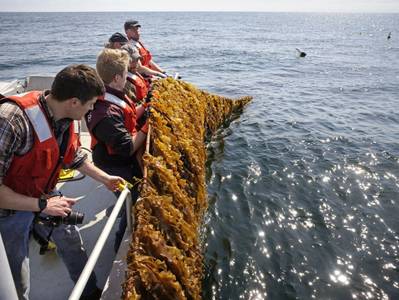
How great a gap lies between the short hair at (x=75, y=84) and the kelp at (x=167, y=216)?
131cm

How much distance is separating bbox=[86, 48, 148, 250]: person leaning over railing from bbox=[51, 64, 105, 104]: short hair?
126cm

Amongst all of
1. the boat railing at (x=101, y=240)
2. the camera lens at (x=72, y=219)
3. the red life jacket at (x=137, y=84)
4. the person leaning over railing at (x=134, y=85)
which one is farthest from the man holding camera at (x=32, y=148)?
the red life jacket at (x=137, y=84)

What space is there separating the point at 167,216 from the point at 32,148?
1.61 m

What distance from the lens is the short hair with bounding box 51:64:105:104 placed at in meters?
2.54

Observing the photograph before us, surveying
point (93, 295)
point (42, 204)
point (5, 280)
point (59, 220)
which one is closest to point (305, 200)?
point (93, 295)

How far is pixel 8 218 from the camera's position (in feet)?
8.68

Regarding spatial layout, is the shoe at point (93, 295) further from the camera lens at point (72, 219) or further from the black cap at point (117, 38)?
the black cap at point (117, 38)

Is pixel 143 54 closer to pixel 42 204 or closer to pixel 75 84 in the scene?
pixel 75 84

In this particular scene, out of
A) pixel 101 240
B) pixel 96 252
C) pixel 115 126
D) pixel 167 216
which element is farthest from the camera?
pixel 115 126

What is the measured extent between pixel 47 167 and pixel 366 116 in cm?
1377

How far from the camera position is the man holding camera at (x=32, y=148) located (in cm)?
238

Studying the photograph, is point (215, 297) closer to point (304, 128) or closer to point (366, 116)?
point (304, 128)

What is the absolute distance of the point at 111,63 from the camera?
13.3 feet

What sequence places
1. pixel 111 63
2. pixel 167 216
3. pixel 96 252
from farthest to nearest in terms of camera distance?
pixel 111 63 → pixel 167 216 → pixel 96 252
